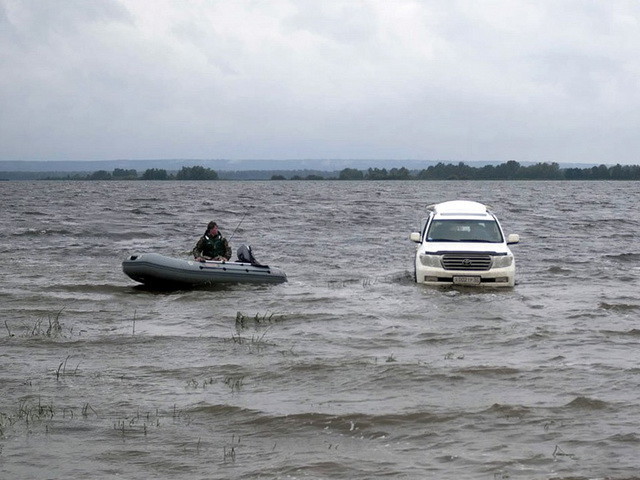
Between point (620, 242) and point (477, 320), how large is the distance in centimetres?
2168

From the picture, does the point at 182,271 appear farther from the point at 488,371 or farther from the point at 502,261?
the point at 488,371

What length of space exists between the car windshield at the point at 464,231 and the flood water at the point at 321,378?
4.03 feet

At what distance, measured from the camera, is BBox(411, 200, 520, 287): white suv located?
18641mm

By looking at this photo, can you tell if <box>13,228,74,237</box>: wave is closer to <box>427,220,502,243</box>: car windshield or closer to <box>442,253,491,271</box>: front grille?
<box>427,220,502,243</box>: car windshield

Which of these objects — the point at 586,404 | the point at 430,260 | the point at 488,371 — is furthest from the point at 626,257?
the point at 586,404

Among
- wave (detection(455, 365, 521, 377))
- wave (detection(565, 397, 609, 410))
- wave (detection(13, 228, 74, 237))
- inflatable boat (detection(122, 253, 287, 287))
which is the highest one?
inflatable boat (detection(122, 253, 287, 287))

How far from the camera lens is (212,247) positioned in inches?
798

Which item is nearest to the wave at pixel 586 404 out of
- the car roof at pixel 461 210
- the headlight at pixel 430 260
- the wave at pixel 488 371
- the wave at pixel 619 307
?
the wave at pixel 488 371

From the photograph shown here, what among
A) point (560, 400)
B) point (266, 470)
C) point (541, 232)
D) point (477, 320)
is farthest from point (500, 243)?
point (541, 232)

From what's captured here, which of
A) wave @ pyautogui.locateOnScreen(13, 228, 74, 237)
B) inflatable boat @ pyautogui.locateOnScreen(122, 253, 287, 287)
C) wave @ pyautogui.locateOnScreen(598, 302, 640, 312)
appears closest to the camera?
wave @ pyautogui.locateOnScreen(598, 302, 640, 312)

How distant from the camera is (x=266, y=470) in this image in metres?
7.78

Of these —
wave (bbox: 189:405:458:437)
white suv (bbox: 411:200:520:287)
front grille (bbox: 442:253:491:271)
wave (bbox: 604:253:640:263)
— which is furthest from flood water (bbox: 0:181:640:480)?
wave (bbox: 604:253:640:263)

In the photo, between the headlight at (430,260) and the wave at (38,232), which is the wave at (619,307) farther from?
the wave at (38,232)

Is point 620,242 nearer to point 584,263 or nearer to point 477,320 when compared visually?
point 584,263
